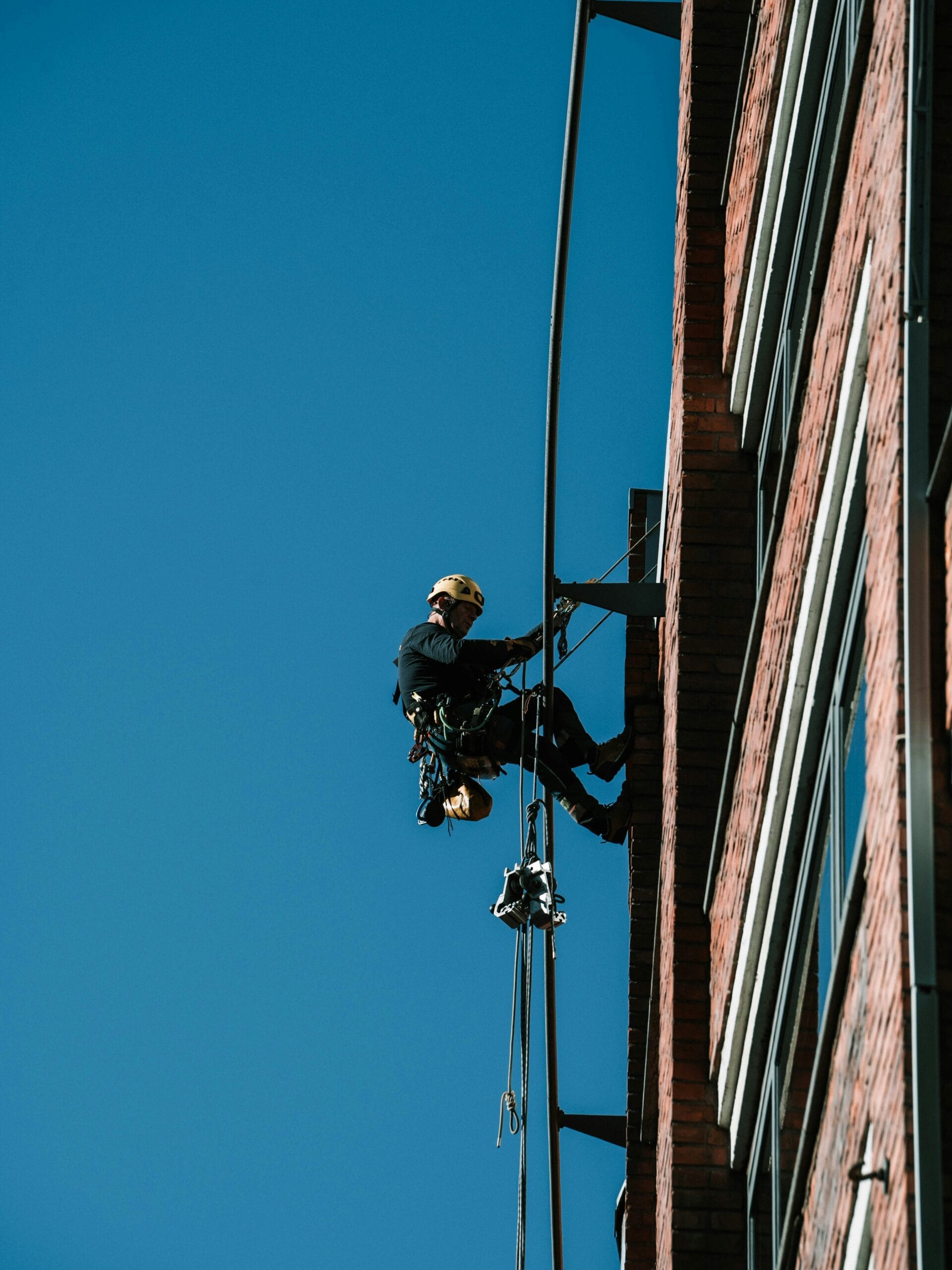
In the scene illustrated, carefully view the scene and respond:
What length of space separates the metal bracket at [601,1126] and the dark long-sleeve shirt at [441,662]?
120 inches

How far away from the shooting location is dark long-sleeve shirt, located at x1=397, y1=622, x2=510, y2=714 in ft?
45.3

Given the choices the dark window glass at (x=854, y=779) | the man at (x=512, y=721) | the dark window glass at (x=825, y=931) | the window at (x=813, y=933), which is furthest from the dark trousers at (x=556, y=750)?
the dark window glass at (x=854, y=779)

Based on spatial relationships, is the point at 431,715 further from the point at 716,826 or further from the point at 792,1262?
the point at 792,1262

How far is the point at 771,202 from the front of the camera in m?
10.7

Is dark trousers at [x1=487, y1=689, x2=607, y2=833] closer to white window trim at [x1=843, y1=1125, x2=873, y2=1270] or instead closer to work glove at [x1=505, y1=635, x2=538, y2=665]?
work glove at [x1=505, y1=635, x2=538, y2=665]

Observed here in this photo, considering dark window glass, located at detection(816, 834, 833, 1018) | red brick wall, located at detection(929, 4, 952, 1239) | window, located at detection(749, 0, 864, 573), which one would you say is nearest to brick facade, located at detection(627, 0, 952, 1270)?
red brick wall, located at detection(929, 4, 952, 1239)

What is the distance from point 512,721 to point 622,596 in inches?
53.9

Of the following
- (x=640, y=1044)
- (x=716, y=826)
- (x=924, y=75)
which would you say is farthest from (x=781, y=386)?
(x=640, y=1044)

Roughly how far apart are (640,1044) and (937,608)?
764 centimetres

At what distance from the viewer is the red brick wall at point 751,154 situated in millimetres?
10758

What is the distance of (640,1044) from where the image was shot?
1348 cm

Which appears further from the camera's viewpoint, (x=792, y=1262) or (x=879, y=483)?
(x=792, y=1262)

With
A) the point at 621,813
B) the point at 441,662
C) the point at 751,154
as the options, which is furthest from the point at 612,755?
the point at 751,154

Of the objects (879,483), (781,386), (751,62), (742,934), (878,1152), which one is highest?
(751,62)
